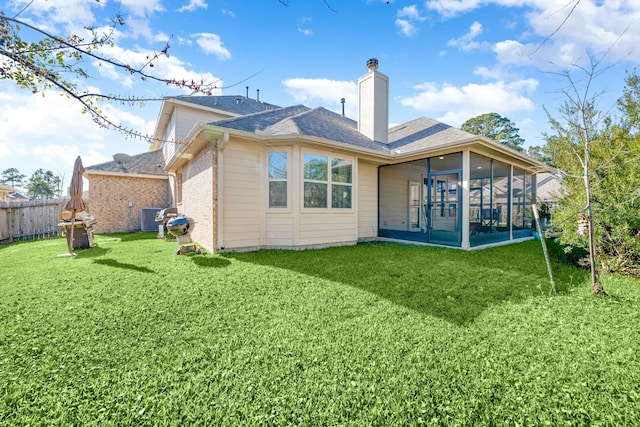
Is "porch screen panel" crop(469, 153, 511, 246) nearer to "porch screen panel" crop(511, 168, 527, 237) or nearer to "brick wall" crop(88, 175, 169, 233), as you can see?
"porch screen panel" crop(511, 168, 527, 237)

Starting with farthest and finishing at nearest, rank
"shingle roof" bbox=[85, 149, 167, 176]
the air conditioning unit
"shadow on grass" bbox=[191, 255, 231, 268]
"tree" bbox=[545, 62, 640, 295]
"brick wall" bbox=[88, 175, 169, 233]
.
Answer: the air conditioning unit
"shingle roof" bbox=[85, 149, 167, 176]
"brick wall" bbox=[88, 175, 169, 233]
"shadow on grass" bbox=[191, 255, 231, 268]
"tree" bbox=[545, 62, 640, 295]

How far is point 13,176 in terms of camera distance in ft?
160

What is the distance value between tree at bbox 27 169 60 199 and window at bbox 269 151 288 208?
5575 cm

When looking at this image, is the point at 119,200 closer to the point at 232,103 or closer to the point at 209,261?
the point at 232,103

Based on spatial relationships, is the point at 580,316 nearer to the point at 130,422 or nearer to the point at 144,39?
the point at 130,422

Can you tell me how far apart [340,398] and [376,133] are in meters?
9.12

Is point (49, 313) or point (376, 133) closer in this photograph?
point (49, 313)

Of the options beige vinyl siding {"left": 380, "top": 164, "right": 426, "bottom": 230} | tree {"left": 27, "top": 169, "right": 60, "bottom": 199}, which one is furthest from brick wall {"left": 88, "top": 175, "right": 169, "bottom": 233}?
tree {"left": 27, "top": 169, "right": 60, "bottom": 199}

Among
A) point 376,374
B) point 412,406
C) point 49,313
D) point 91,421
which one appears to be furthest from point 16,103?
point 412,406

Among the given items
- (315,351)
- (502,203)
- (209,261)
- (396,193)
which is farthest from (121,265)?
(502,203)

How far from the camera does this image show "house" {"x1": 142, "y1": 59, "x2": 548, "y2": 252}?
21.9ft

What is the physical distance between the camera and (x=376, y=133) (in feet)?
31.5

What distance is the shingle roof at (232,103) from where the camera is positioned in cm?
1221

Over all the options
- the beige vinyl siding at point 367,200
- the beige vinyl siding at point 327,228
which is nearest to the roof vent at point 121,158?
the beige vinyl siding at point 327,228
